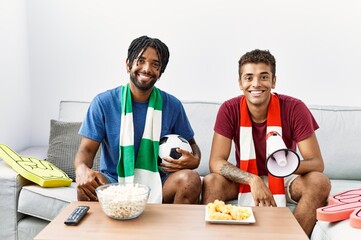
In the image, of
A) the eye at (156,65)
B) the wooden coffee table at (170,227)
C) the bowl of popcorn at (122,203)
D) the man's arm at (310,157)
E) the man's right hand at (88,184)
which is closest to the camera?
the wooden coffee table at (170,227)

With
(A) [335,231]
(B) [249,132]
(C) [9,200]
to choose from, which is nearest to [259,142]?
(B) [249,132]

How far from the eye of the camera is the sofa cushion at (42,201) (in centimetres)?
227

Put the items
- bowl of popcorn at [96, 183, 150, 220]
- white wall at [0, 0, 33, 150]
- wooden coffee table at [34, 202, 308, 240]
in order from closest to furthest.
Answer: wooden coffee table at [34, 202, 308, 240] < bowl of popcorn at [96, 183, 150, 220] < white wall at [0, 0, 33, 150]

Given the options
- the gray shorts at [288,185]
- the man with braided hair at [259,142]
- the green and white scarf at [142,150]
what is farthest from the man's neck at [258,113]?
the green and white scarf at [142,150]

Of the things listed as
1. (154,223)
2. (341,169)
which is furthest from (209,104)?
(154,223)

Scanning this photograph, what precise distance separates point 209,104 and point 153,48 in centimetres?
68

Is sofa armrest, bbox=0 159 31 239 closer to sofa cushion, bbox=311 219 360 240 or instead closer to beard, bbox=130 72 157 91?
beard, bbox=130 72 157 91

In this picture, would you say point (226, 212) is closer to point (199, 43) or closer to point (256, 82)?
point (256, 82)

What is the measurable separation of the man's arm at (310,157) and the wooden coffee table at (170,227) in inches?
19.8

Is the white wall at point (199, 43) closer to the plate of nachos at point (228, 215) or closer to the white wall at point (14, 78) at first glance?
the white wall at point (14, 78)

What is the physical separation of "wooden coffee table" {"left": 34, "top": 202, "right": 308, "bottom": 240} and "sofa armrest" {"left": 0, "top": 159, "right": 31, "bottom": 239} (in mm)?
556

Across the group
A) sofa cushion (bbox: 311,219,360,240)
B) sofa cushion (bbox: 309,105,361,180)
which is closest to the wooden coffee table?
sofa cushion (bbox: 311,219,360,240)

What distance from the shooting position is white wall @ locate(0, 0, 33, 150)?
3000 mm

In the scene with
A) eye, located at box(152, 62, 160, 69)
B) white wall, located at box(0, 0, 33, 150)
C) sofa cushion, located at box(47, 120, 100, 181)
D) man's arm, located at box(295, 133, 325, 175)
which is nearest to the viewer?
man's arm, located at box(295, 133, 325, 175)
